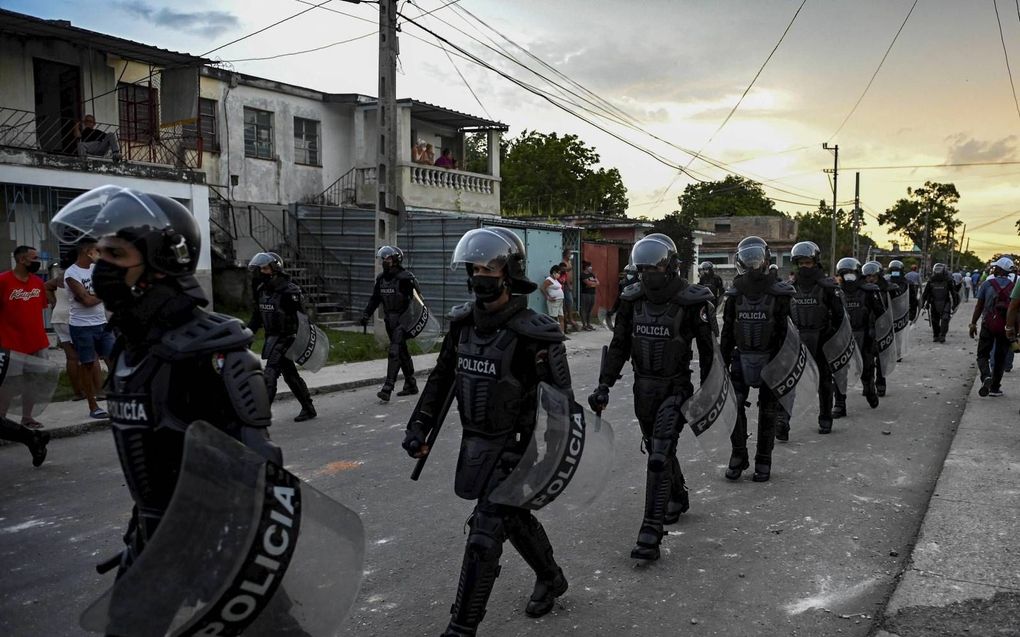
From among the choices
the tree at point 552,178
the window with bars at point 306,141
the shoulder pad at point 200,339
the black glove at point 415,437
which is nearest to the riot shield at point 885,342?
the black glove at point 415,437

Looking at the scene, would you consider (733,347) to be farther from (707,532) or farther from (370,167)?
(370,167)

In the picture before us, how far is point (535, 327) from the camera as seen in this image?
3.68m

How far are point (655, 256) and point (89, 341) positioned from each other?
20.4 ft

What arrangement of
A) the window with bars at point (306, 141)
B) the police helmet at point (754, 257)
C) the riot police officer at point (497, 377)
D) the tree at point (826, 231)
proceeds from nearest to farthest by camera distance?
the riot police officer at point (497, 377) → the police helmet at point (754, 257) → the window with bars at point (306, 141) → the tree at point (826, 231)

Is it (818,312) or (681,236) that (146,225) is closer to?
(818,312)

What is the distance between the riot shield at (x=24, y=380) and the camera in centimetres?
596

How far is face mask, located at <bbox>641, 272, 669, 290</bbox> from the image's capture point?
16.6ft

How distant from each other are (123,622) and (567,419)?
1.92 metres

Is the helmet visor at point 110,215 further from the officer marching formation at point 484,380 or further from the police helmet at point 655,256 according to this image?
the police helmet at point 655,256

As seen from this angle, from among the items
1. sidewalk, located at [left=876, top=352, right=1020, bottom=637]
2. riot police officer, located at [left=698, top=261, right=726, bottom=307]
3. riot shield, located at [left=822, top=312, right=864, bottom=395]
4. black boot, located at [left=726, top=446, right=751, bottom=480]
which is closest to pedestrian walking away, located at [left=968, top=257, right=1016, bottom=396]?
riot shield, located at [left=822, top=312, right=864, bottom=395]

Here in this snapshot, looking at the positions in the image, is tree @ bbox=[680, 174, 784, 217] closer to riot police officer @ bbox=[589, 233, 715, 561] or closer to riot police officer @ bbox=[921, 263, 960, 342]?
riot police officer @ bbox=[921, 263, 960, 342]

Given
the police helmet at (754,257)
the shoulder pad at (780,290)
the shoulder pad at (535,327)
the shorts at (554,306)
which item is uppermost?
the police helmet at (754,257)

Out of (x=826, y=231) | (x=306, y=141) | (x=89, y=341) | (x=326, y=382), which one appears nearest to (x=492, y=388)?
(x=89, y=341)

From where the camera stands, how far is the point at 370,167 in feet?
81.5
